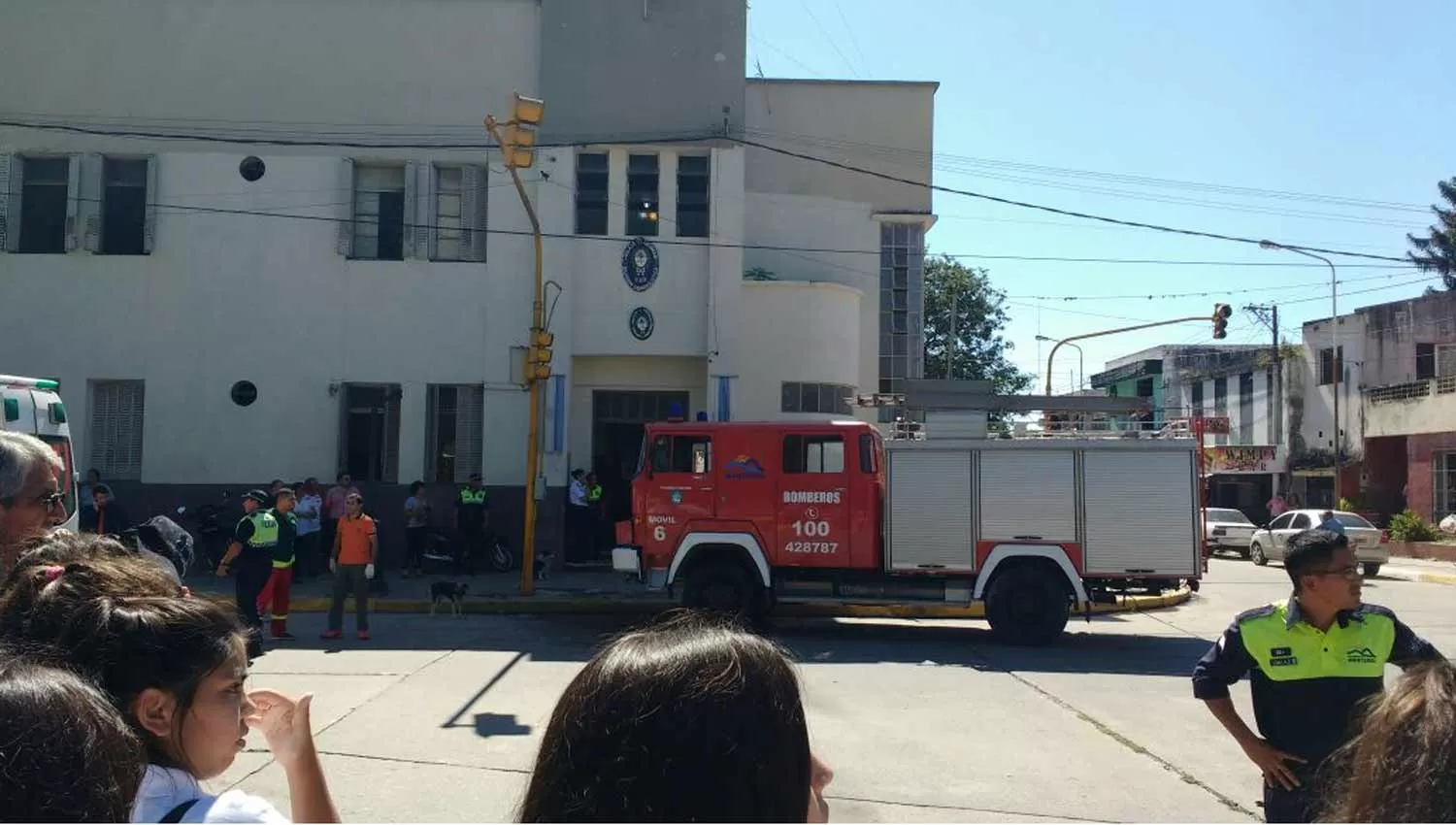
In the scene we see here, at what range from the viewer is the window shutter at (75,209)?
20.0 metres

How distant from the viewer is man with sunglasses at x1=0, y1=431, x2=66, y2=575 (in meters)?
3.62

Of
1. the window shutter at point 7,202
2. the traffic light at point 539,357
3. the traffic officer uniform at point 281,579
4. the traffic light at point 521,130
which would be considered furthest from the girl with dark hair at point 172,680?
the window shutter at point 7,202

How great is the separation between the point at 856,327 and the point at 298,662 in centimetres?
1383

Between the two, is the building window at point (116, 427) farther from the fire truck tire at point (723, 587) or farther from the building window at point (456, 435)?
the fire truck tire at point (723, 587)

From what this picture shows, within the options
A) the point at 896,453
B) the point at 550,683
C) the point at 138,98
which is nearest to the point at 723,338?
the point at 896,453

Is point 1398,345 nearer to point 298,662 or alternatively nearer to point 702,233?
point 702,233

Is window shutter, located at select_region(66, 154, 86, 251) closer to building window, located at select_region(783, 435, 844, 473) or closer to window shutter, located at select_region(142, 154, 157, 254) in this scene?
window shutter, located at select_region(142, 154, 157, 254)

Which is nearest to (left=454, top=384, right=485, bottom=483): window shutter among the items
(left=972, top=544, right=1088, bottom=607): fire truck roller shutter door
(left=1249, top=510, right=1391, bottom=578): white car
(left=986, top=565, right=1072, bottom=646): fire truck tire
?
(left=972, top=544, right=1088, bottom=607): fire truck roller shutter door

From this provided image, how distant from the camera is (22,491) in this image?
144 inches

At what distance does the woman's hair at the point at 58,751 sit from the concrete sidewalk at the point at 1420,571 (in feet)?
87.5

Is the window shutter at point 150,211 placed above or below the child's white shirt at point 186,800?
above

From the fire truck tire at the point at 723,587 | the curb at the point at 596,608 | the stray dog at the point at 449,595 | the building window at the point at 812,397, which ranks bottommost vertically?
the curb at the point at 596,608

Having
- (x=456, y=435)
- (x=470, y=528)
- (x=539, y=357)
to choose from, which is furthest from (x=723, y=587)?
(x=456, y=435)

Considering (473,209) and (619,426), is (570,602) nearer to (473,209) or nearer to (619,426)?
(619,426)
